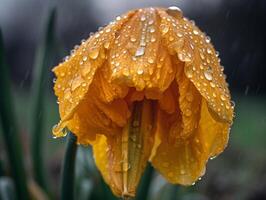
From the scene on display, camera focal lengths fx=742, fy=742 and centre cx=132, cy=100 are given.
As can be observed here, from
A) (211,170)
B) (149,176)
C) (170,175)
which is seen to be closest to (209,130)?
(170,175)

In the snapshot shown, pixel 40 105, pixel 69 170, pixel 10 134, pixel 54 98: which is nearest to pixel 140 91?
pixel 69 170

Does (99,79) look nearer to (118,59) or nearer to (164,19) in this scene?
(118,59)

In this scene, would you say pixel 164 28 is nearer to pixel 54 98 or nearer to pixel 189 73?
pixel 189 73

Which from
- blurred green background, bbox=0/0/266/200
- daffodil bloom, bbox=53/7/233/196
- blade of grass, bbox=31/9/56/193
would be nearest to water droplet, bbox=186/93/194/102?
daffodil bloom, bbox=53/7/233/196

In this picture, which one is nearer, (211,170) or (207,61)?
(207,61)

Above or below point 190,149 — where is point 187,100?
above

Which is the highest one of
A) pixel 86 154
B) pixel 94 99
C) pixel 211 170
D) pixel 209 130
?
pixel 94 99

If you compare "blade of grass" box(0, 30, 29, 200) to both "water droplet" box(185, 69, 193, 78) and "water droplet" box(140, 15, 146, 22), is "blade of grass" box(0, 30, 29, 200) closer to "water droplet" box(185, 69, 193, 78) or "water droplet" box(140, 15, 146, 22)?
"water droplet" box(140, 15, 146, 22)
